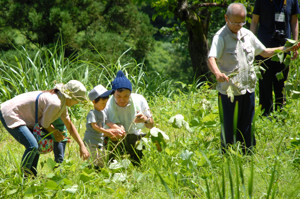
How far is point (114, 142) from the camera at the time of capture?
3457 mm

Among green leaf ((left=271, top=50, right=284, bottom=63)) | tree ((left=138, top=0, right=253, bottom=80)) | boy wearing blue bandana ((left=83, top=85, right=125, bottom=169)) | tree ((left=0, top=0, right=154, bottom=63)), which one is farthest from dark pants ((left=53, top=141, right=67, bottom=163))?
tree ((left=138, top=0, right=253, bottom=80))

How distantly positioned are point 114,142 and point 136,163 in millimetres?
270

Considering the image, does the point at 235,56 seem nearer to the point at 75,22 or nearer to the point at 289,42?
the point at 289,42

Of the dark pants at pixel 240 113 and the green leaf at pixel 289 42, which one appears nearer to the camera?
the green leaf at pixel 289 42

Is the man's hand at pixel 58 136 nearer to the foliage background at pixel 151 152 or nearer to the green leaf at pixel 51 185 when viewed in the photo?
the foliage background at pixel 151 152

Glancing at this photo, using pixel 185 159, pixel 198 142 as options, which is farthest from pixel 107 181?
pixel 198 142

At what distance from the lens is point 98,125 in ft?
11.7

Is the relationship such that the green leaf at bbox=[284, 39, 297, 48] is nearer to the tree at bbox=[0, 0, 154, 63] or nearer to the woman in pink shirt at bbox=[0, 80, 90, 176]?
the woman in pink shirt at bbox=[0, 80, 90, 176]

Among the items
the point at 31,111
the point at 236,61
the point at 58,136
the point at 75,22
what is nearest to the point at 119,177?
the point at 58,136

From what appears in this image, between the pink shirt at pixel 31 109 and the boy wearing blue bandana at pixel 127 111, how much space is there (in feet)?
1.65

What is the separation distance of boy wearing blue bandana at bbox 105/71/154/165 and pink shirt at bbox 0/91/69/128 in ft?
1.65

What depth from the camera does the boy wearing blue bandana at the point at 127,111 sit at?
3.36 metres

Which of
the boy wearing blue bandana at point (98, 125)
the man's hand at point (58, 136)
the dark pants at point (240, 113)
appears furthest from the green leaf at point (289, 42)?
the man's hand at point (58, 136)

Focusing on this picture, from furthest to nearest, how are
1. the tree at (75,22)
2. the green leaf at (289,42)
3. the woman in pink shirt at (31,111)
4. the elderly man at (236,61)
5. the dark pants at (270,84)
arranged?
the tree at (75,22)
the dark pants at (270,84)
the elderly man at (236,61)
the woman in pink shirt at (31,111)
the green leaf at (289,42)
